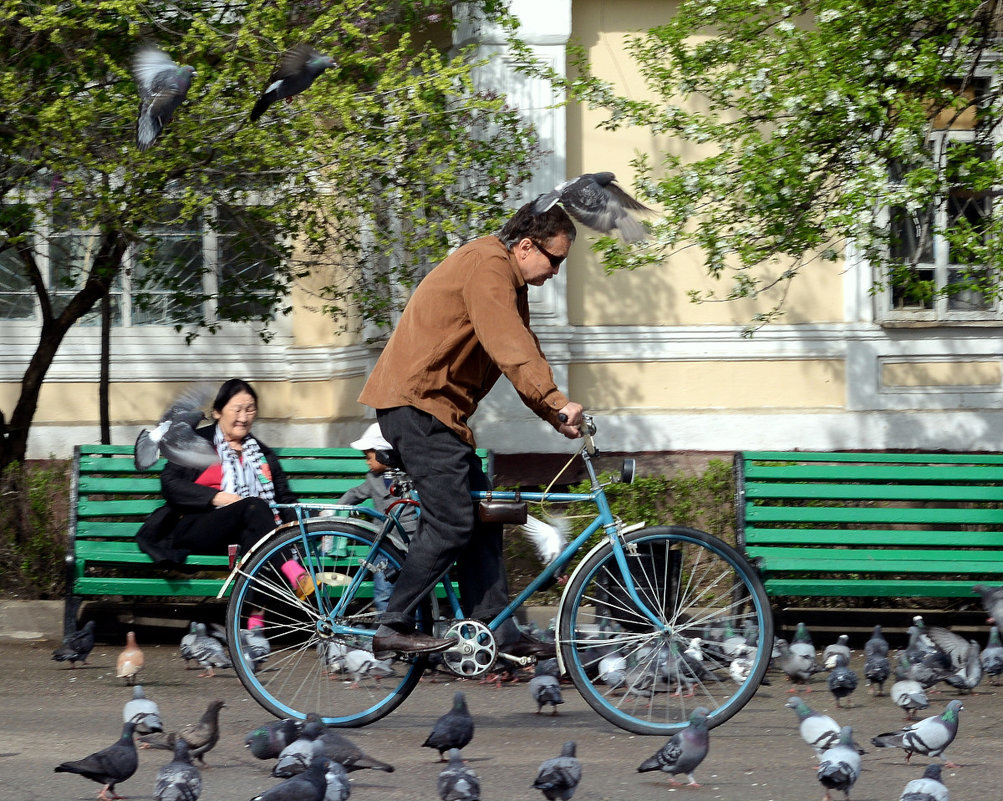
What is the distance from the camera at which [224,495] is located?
6871 millimetres

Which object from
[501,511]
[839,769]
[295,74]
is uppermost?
[295,74]

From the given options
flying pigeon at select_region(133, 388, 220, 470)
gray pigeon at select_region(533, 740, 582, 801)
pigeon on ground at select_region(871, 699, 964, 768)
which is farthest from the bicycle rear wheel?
pigeon on ground at select_region(871, 699, 964, 768)

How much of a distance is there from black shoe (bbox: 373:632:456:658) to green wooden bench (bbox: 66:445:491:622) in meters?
1.80

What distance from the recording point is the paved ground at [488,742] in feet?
15.5

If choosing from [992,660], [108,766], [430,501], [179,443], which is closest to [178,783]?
[108,766]

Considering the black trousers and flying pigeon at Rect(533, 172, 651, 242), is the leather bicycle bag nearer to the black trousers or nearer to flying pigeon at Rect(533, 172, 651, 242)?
the black trousers

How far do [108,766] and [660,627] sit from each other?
2.00 meters

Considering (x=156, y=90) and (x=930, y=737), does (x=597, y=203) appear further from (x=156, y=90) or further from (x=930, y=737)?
(x=156, y=90)

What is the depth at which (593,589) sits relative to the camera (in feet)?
17.5

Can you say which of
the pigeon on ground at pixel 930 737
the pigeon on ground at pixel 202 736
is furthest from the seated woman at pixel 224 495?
the pigeon on ground at pixel 930 737

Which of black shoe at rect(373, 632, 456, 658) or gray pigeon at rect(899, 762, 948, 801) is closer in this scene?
gray pigeon at rect(899, 762, 948, 801)

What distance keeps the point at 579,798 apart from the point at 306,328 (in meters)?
7.57

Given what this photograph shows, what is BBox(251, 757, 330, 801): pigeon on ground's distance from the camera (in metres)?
4.05

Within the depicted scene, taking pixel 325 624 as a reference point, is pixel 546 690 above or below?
below
